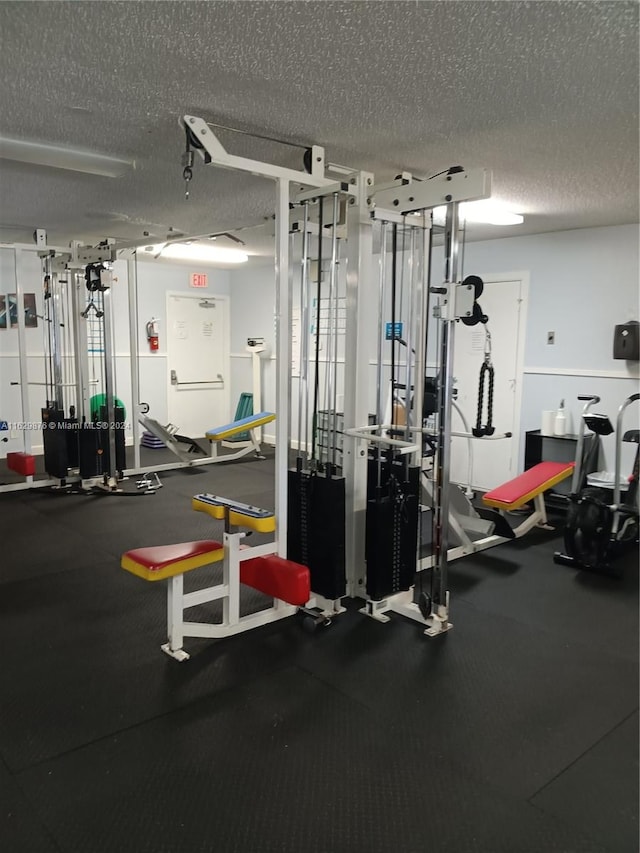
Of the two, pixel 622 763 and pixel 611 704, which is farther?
pixel 611 704

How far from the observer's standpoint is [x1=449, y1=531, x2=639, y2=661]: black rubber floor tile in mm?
3105

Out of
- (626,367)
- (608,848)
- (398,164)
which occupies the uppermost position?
(398,164)

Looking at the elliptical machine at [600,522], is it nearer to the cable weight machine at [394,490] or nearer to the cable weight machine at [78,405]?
the cable weight machine at [394,490]

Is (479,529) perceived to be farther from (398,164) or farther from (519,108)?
(519,108)

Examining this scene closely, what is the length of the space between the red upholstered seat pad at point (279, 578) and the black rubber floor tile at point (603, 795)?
1222 millimetres

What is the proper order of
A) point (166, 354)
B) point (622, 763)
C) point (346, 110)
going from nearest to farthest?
point (622, 763)
point (346, 110)
point (166, 354)

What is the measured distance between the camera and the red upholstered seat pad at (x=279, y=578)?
283 centimetres

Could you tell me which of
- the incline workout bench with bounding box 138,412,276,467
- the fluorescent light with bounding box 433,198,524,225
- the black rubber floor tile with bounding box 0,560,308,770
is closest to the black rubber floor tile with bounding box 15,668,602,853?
the black rubber floor tile with bounding box 0,560,308,770

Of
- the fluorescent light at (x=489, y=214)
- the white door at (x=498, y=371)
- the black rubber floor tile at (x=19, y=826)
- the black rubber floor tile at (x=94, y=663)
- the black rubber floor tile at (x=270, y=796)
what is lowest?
the black rubber floor tile at (x=270, y=796)

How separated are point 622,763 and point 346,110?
2.53 m

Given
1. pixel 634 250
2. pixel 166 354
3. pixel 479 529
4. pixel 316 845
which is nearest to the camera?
pixel 316 845

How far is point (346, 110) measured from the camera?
8.05ft

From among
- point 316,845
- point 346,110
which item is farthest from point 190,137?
point 316,845

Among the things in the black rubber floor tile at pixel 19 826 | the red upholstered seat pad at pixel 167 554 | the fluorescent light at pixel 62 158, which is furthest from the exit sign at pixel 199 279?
the black rubber floor tile at pixel 19 826
